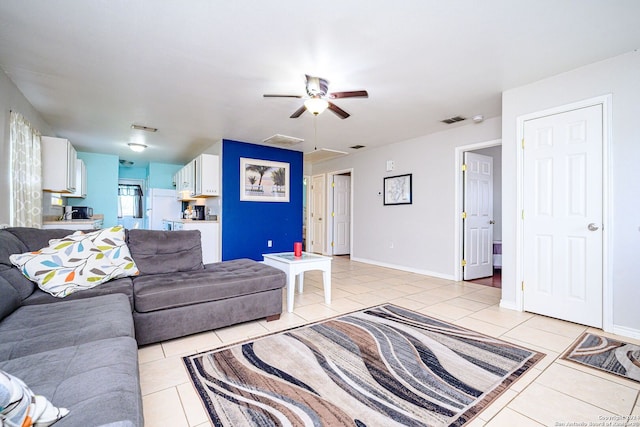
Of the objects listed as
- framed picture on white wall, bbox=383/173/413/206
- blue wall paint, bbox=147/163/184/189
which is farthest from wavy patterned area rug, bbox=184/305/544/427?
blue wall paint, bbox=147/163/184/189

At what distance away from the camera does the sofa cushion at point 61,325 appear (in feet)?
4.29

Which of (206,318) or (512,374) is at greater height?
(206,318)

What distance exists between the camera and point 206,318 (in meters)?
2.43

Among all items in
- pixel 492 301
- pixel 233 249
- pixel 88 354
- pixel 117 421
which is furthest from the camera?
pixel 233 249

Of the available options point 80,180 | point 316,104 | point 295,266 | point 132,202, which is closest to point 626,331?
point 295,266

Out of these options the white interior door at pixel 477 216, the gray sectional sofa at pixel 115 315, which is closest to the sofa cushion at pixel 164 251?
the gray sectional sofa at pixel 115 315

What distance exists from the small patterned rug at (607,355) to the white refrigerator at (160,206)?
8.19 meters

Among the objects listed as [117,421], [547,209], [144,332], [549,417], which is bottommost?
[549,417]

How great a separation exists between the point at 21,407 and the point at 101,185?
7.19m

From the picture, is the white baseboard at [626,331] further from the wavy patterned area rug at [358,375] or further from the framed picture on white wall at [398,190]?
the framed picture on white wall at [398,190]

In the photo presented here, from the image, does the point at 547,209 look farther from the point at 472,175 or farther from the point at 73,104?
the point at 73,104

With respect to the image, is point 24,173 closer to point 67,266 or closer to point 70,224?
point 70,224

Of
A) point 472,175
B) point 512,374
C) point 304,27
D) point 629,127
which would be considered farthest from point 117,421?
point 472,175

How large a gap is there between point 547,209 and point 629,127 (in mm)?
895
